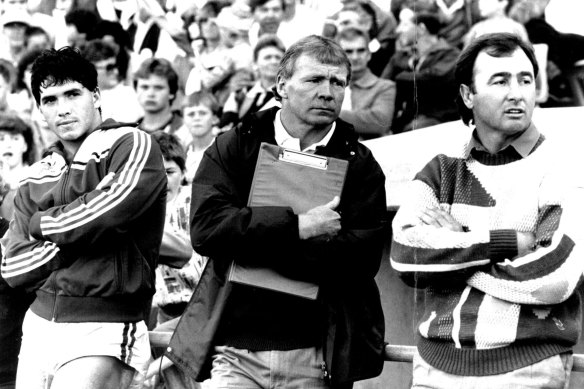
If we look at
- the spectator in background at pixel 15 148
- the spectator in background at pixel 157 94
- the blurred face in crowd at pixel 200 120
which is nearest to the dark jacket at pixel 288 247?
the blurred face in crowd at pixel 200 120

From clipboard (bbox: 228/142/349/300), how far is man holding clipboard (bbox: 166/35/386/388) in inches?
0.5

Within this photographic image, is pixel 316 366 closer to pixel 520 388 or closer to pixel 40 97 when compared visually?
pixel 520 388

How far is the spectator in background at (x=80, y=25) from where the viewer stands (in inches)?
365

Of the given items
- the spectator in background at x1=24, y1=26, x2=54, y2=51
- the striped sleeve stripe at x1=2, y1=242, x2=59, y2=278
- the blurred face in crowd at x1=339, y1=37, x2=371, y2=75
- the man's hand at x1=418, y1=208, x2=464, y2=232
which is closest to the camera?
the man's hand at x1=418, y1=208, x2=464, y2=232

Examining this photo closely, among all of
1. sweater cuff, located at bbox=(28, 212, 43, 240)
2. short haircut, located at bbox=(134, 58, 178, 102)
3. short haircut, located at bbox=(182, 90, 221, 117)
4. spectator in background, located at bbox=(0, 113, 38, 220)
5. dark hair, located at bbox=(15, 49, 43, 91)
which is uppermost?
sweater cuff, located at bbox=(28, 212, 43, 240)

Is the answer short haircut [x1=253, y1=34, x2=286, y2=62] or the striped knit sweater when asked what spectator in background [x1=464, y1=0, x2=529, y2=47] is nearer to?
short haircut [x1=253, y1=34, x2=286, y2=62]

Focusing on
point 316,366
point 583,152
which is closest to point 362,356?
point 316,366

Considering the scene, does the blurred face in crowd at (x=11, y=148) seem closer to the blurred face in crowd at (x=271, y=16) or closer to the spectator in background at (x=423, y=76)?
the blurred face in crowd at (x=271, y=16)

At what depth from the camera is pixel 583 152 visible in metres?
4.97

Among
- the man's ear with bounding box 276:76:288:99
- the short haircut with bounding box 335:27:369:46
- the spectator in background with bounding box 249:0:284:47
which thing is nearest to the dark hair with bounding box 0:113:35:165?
the spectator in background with bounding box 249:0:284:47

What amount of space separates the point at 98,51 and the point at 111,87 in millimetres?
405

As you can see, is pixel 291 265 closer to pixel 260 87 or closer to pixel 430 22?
pixel 430 22

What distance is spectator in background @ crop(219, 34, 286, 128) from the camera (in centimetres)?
751

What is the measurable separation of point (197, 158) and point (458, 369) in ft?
13.8
